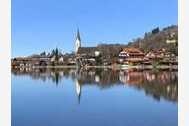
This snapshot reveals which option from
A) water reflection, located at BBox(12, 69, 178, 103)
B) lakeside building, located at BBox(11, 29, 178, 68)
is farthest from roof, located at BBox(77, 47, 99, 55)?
water reflection, located at BBox(12, 69, 178, 103)

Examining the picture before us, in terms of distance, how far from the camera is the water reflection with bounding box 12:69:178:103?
4285 millimetres

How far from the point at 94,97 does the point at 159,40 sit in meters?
0.76

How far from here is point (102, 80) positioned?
4.50m

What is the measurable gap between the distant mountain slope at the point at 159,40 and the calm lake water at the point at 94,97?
225 mm

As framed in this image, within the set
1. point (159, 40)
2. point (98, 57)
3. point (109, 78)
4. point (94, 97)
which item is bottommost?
point (94, 97)

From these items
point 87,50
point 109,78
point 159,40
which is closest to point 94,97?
point 109,78

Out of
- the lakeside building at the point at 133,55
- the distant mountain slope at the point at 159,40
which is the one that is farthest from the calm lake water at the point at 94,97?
the distant mountain slope at the point at 159,40

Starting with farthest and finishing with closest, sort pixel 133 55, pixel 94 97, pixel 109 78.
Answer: pixel 109 78 → pixel 133 55 → pixel 94 97

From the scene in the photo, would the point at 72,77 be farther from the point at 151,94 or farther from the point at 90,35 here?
the point at 151,94

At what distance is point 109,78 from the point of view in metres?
4.50

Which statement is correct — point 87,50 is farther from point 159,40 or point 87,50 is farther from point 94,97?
point 159,40

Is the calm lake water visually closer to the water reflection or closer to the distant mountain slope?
the water reflection

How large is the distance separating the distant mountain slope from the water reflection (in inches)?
9.1

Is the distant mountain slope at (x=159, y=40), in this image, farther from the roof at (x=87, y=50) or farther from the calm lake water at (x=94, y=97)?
the roof at (x=87, y=50)
